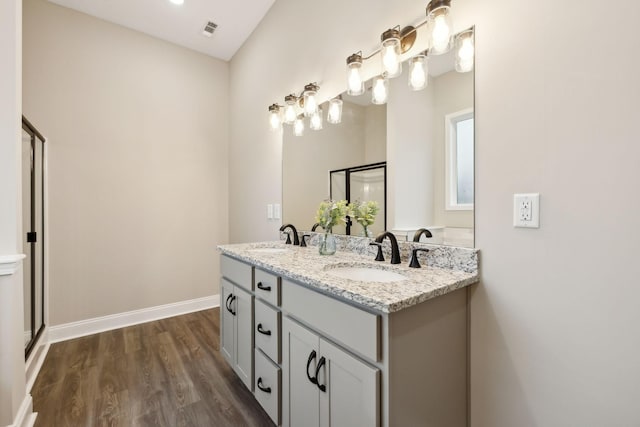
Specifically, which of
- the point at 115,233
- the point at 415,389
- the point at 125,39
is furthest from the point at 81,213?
the point at 415,389

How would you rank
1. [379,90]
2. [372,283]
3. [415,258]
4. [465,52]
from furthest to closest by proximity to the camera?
[379,90] → [415,258] → [465,52] → [372,283]

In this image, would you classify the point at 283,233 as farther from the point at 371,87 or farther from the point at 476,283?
the point at 476,283

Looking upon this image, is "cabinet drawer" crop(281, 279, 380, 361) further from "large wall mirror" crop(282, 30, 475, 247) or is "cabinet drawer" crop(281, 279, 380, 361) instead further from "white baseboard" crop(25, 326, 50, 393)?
"white baseboard" crop(25, 326, 50, 393)

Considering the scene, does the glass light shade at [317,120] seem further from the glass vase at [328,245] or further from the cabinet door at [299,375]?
the cabinet door at [299,375]

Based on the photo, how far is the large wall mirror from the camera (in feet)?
4.01

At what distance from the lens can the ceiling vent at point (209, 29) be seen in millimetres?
2814

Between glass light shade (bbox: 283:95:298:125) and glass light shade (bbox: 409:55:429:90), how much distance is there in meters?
1.07

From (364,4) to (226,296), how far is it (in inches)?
78.1

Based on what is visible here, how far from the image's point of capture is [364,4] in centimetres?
165

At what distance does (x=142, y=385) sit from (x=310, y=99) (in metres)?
2.21

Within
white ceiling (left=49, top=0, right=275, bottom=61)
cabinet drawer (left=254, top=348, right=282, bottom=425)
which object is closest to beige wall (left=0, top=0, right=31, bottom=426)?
cabinet drawer (left=254, top=348, right=282, bottom=425)

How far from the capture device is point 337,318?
3.34ft

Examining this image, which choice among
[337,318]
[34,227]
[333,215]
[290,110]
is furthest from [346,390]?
[34,227]

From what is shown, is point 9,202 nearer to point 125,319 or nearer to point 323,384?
point 323,384
